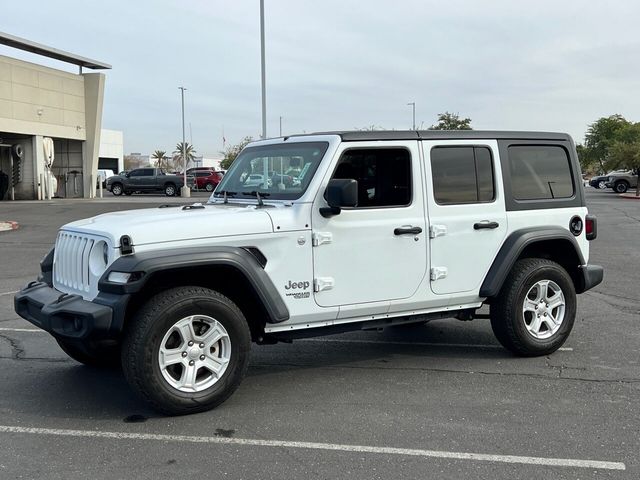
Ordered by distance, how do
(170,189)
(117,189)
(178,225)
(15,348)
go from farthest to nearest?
1. (117,189)
2. (170,189)
3. (15,348)
4. (178,225)

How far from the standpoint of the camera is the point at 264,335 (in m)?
4.86

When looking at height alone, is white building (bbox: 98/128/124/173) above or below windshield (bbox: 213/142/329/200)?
above

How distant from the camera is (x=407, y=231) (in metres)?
5.05

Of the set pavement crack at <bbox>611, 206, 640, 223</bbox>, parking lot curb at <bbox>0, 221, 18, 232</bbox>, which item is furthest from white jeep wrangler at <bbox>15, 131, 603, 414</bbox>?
pavement crack at <bbox>611, 206, 640, 223</bbox>

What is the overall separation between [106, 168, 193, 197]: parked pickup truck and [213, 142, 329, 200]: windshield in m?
34.8

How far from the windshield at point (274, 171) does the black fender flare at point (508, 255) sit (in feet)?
5.84

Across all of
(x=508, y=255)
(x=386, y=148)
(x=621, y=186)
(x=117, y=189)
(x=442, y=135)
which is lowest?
(x=508, y=255)

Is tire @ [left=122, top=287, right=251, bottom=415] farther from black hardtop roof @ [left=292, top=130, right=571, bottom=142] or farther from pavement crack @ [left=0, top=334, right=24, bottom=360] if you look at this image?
pavement crack @ [left=0, top=334, right=24, bottom=360]

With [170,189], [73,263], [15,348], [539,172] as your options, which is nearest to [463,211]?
[539,172]

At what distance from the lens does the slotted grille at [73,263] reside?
445 cm

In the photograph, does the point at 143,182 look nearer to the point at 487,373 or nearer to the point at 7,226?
the point at 7,226

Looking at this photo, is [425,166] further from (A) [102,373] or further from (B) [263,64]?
(B) [263,64]

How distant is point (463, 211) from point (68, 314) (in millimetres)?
3131

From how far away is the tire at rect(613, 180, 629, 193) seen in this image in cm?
4312
